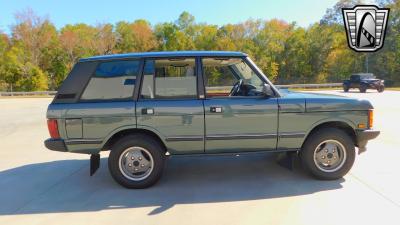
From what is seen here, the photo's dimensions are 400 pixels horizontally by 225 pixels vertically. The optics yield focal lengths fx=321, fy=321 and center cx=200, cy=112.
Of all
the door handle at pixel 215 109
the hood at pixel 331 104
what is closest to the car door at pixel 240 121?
the door handle at pixel 215 109

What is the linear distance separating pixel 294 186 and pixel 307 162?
43cm

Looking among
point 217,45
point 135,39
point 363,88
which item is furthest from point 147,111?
point 135,39

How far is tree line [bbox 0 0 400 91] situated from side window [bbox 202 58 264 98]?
46.4m

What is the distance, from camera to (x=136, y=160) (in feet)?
15.4

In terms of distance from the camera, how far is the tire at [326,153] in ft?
15.7

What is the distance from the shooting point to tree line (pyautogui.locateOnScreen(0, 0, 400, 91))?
161ft

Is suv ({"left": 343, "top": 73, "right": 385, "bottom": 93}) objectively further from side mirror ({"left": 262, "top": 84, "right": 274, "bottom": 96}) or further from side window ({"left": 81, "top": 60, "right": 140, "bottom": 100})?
side window ({"left": 81, "top": 60, "right": 140, "bottom": 100})

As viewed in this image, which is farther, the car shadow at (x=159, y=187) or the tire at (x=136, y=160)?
the tire at (x=136, y=160)

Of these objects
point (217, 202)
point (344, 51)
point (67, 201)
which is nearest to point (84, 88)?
point (67, 201)

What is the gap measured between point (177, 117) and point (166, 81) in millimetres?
553

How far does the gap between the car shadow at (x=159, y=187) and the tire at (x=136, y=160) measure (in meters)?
0.16

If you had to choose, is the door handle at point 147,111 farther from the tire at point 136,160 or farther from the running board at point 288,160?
the running board at point 288,160

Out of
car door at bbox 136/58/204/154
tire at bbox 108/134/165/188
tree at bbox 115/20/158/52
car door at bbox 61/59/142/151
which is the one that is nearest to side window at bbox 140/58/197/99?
car door at bbox 136/58/204/154

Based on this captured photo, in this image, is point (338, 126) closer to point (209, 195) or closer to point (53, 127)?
point (209, 195)
